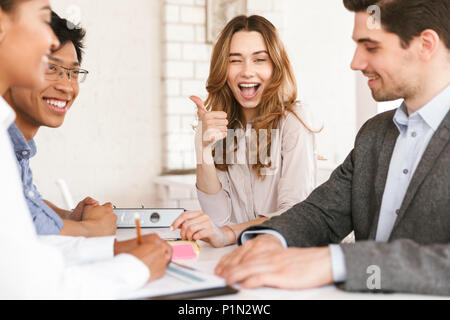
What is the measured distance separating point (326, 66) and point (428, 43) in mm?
2936

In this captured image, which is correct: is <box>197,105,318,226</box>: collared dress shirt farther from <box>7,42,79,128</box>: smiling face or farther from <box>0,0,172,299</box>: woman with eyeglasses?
<box>0,0,172,299</box>: woman with eyeglasses

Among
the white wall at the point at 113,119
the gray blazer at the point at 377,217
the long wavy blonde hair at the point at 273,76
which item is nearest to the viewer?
the gray blazer at the point at 377,217

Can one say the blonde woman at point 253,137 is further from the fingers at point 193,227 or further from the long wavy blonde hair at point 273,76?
the fingers at point 193,227

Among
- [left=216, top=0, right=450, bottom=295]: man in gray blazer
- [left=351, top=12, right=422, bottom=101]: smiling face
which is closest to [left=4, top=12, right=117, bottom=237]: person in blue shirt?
[left=216, top=0, right=450, bottom=295]: man in gray blazer

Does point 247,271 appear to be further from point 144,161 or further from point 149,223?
point 144,161

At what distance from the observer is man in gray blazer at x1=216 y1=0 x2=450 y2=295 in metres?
0.95

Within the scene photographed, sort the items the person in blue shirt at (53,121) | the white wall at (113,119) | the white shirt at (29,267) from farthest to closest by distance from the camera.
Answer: the white wall at (113,119), the person in blue shirt at (53,121), the white shirt at (29,267)

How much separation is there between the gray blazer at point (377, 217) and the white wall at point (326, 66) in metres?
2.68

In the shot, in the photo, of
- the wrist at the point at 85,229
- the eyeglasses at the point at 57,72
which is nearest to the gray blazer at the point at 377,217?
the wrist at the point at 85,229

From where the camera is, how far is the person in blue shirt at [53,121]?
1412 mm

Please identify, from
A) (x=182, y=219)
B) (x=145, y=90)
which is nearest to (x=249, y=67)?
(x=182, y=219)

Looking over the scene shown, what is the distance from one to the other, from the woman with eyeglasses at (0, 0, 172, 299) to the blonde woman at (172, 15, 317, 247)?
2.79 ft

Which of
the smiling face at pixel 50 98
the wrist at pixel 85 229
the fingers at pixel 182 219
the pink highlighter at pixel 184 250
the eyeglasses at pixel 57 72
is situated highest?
the eyeglasses at pixel 57 72

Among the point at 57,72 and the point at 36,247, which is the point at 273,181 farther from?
the point at 36,247
